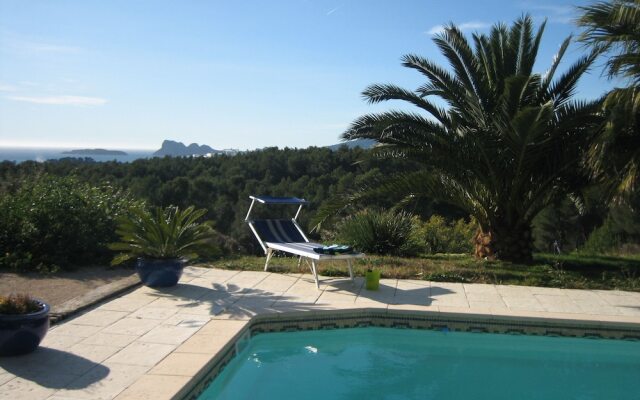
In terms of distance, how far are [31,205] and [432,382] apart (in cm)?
622

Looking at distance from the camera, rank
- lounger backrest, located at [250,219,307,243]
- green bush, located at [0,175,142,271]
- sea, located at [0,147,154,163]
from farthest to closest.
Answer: sea, located at [0,147,154,163] < lounger backrest, located at [250,219,307,243] < green bush, located at [0,175,142,271]

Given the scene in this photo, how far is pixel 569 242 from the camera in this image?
99.6ft

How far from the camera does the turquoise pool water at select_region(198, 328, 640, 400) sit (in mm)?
5109

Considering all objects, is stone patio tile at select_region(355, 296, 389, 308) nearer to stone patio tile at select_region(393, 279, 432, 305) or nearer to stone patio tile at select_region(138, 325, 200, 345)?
stone patio tile at select_region(393, 279, 432, 305)

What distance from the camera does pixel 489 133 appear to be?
894cm

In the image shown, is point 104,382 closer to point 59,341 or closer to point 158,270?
point 59,341

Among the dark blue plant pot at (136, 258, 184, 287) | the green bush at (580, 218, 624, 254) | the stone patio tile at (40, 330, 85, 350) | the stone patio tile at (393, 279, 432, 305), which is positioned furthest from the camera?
the green bush at (580, 218, 624, 254)

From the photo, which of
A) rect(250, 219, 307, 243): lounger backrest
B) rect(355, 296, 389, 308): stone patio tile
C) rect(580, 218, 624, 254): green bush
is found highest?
rect(250, 219, 307, 243): lounger backrest

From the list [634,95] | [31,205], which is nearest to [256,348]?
[31,205]

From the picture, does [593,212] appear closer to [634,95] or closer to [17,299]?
[634,95]

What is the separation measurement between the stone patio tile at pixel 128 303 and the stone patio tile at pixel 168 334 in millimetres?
834

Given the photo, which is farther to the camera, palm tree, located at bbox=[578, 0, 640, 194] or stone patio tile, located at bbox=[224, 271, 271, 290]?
stone patio tile, located at bbox=[224, 271, 271, 290]

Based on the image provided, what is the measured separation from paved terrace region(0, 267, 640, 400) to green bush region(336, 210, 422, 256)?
8.13 feet

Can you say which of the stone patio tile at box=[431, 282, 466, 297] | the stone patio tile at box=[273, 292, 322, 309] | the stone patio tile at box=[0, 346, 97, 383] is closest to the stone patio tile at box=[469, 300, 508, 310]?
the stone patio tile at box=[431, 282, 466, 297]
